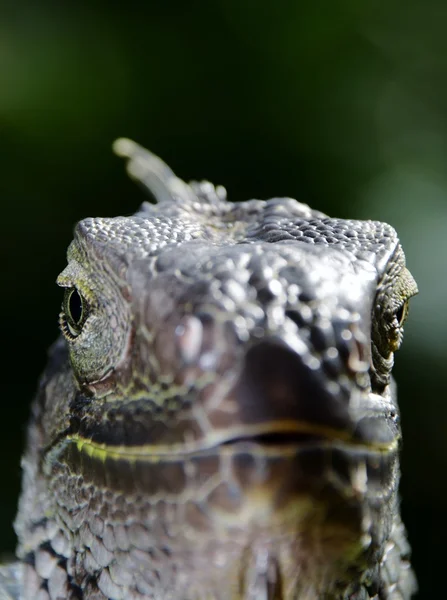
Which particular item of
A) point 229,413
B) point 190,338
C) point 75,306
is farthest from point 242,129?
point 229,413

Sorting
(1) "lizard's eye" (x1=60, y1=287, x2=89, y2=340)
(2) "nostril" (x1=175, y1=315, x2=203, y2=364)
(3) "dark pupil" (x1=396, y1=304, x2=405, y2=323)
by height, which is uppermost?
(3) "dark pupil" (x1=396, y1=304, x2=405, y2=323)

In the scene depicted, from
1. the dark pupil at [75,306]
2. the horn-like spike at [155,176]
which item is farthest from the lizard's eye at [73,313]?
the horn-like spike at [155,176]

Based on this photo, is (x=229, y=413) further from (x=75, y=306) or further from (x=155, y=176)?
(x=155, y=176)

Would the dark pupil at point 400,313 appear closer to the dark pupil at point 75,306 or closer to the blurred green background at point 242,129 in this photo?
the dark pupil at point 75,306

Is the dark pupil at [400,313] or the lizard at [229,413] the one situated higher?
the dark pupil at [400,313]

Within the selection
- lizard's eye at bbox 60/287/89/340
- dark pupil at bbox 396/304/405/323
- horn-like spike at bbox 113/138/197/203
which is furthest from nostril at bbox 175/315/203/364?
horn-like spike at bbox 113/138/197/203

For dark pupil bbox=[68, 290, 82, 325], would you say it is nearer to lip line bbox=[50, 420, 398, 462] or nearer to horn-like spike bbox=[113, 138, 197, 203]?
lip line bbox=[50, 420, 398, 462]
